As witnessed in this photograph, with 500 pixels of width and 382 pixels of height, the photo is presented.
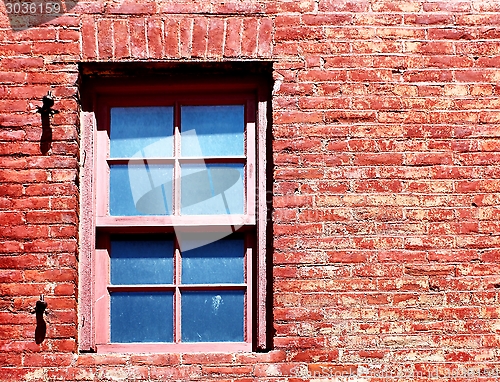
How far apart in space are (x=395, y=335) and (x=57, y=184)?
1983 millimetres

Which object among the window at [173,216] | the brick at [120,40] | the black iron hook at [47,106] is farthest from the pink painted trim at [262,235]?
the black iron hook at [47,106]

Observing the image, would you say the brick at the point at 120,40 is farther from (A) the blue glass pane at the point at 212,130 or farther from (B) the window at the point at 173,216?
(A) the blue glass pane at the point at 212,130

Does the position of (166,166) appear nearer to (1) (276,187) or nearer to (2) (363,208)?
(1) (276,187)

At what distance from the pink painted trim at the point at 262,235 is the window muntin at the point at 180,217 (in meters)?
0.06

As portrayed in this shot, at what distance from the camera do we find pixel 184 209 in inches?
183

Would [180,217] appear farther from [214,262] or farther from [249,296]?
[249,296]

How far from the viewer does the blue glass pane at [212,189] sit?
4.64 metres

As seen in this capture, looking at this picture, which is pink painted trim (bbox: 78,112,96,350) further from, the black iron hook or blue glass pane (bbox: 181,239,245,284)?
blue glass pane (bbox: 181,239,245,284)

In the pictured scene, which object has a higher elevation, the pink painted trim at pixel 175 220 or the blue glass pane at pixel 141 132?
the blue glass pane at pixel 141 132

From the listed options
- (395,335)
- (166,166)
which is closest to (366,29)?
(166,166)

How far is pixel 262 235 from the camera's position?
179 inches

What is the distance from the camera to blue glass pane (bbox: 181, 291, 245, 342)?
4.53m

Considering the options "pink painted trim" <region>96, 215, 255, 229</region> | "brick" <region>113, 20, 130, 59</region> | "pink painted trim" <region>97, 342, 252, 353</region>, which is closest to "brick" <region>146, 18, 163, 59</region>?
"brick" <region>113, 20, 130, 59</region>

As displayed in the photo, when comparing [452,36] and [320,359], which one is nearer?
[320,359]
